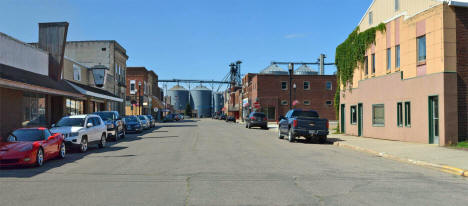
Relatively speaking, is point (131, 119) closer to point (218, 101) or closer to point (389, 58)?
point (389, 58)

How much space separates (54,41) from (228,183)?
24.2m

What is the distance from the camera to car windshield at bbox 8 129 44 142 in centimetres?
1315

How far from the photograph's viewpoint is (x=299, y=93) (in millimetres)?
67125

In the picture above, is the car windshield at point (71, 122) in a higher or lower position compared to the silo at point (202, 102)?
lower

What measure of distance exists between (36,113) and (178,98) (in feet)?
470

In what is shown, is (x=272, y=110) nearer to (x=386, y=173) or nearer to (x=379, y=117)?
(x=379, y=117)

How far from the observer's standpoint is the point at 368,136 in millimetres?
24141

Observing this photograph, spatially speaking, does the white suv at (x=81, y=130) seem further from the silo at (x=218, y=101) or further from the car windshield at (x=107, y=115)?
the silo at (x=218, y=101)

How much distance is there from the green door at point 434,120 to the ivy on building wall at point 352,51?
6.09 metres

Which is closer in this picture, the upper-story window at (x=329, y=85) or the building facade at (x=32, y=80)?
the building facade at (x=32, y=80)

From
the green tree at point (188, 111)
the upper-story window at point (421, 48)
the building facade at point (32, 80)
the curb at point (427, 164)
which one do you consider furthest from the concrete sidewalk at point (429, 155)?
the green tree at point (188, 111)

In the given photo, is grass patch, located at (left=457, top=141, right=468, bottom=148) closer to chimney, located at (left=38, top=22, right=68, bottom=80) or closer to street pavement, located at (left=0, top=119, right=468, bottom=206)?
street pavement, located at (left=0, top=119, right=468, bottom=206)

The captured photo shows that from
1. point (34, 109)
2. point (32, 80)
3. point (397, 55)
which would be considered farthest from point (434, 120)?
point (34, 109)

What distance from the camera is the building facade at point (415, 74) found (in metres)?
17.1
